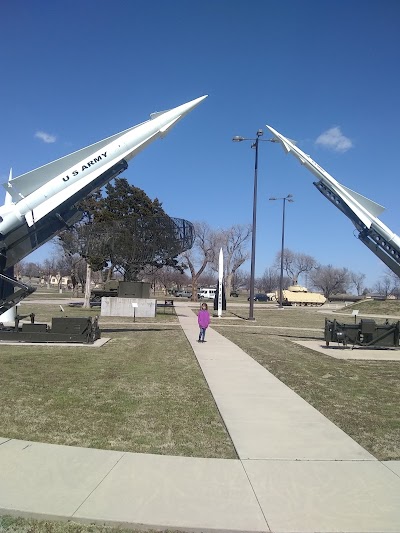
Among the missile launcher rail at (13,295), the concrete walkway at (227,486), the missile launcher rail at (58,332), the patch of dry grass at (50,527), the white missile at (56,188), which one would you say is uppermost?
the white missile at (56,188)

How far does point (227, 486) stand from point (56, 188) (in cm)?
1121

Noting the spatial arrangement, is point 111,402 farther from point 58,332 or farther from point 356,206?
point 356,206

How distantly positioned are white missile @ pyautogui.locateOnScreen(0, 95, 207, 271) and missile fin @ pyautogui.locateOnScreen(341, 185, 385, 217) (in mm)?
6975

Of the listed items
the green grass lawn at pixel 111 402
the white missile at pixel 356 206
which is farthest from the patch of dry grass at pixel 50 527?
the white missile at pixel 356 206

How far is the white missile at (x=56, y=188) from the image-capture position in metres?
13.0

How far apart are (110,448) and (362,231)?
502 inches

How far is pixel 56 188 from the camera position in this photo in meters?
13.5

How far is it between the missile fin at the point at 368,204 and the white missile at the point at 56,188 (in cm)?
698

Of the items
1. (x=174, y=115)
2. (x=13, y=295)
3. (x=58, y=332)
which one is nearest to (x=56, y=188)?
(x=13, y=295)

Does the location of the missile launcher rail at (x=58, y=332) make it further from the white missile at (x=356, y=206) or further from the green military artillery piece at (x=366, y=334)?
the white missile at (x=356, y=206)

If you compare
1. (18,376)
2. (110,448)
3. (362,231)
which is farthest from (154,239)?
(110,448)

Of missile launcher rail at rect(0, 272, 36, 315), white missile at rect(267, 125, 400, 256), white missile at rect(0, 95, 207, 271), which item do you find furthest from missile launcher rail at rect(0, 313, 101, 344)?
white missile at rect(267, 125, 400, 256)

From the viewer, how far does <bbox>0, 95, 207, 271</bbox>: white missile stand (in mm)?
13000

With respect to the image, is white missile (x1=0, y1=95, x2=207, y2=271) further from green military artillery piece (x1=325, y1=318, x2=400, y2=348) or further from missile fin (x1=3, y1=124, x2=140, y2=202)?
green military artillery piece (x1=325, y1=318, x2=400, y2=348)
